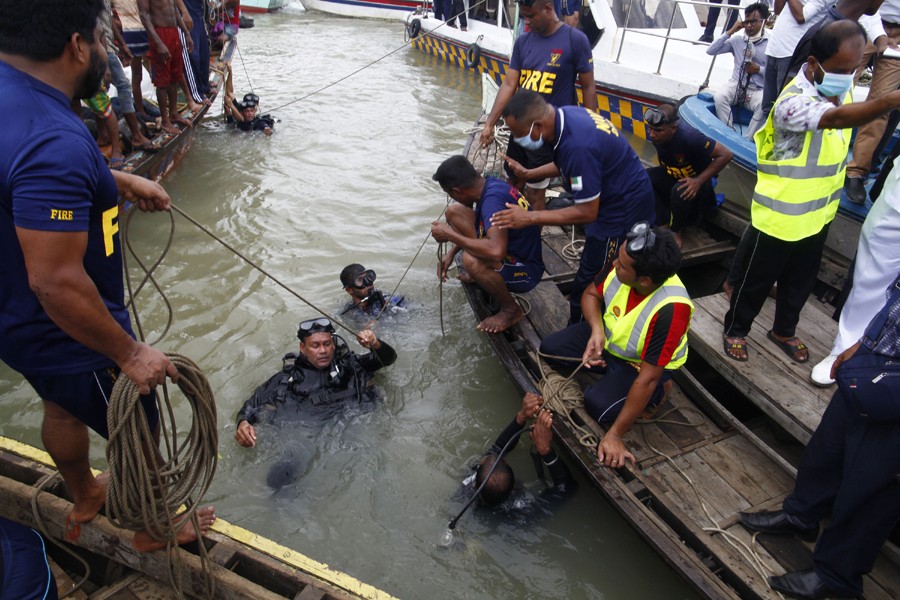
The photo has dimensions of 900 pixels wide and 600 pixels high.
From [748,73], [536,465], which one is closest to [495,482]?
[536,465]

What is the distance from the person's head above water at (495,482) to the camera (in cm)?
348

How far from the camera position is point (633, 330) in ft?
10.7

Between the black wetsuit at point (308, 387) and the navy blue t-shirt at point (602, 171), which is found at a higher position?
the navy blue t-shirt at point (602, 171)

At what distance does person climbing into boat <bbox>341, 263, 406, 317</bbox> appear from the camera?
5.34m

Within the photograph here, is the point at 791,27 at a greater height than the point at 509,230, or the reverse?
the point at 791,27

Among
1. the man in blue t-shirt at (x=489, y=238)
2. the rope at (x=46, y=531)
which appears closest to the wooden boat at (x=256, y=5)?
the man in blue t-shirt at (x=489, y=238)

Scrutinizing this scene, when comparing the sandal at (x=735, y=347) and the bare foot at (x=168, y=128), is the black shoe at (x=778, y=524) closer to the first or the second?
the sandal at (x=735, y=347)

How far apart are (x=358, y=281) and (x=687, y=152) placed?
3158 mm

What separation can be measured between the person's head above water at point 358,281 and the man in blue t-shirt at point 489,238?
4.36ft

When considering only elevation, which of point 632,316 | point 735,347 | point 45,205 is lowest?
point 735,347

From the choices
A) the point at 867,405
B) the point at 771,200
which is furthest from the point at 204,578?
the point at 771,200

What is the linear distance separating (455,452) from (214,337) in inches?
104

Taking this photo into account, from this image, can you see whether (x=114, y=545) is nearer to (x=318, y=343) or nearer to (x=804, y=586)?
(x=318, y=343)

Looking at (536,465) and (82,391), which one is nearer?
(82,391)
